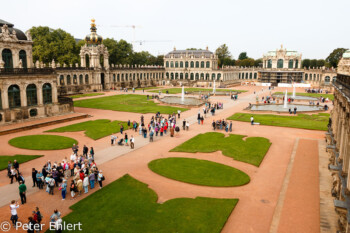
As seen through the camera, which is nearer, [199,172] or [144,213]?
[144,213]

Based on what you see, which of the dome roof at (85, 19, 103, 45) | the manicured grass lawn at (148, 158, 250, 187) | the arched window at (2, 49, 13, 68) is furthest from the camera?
the dome roof at (85, 19, 103, 45)

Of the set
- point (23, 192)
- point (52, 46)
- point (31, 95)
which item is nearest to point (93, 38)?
point (52, 46)

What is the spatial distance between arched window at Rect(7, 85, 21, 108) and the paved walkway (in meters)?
6.09

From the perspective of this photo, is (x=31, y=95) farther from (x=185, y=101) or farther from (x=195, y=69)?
(x=195, y=69)

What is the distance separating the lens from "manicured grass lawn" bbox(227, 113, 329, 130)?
38.5m

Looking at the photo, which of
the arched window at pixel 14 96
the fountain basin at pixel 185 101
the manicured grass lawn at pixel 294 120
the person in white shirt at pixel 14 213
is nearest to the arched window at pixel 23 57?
the arched window at pixel 14 96

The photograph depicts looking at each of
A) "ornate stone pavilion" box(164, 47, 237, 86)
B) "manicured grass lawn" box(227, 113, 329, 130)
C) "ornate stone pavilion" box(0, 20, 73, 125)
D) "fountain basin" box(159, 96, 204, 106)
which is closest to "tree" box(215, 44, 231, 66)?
"ornate stone pavilion" box(164, 47, 237, 86)

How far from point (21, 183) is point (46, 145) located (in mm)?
12100

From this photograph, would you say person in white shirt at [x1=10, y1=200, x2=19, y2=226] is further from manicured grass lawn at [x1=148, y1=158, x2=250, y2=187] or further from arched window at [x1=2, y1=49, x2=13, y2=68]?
arched window at [x1=2, y1=49, x2=13, y2=68]

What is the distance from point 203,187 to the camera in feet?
64.3

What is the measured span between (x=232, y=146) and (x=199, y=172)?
8.24 meters

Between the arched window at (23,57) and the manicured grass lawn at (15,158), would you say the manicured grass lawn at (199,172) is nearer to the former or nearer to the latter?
the manicured grass lawn at (15,158)

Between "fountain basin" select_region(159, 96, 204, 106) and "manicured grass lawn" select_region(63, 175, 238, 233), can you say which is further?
"fountain basin" select_region(159, 96, 204, 106)

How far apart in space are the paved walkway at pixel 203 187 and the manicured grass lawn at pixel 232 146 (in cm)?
74
